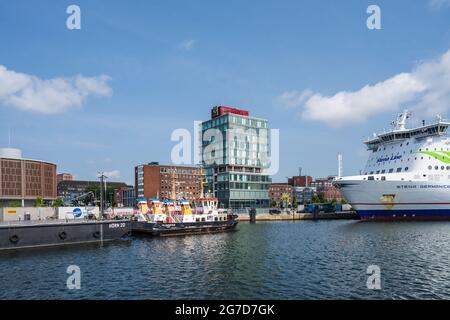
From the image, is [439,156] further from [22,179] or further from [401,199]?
[22,179]

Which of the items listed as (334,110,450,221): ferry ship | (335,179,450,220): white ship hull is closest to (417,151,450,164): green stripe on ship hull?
(334,110,450,221): ferry ship

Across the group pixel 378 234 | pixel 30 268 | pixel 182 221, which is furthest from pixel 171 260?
pixel 378 234

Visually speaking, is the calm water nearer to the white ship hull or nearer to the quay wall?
the quay wall

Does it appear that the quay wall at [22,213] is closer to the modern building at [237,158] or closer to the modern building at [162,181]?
the modern building at [237,158]

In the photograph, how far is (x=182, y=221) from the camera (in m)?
66.5

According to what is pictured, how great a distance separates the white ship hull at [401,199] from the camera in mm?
77812

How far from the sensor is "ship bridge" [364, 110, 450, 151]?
274 feet

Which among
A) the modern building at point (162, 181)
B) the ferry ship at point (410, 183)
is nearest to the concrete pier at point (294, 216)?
the ferry ship at point (410, 183)

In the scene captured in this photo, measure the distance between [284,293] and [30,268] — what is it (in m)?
23.8

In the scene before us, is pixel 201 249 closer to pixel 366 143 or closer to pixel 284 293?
pixel 284 293

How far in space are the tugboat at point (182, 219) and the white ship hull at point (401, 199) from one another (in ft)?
103

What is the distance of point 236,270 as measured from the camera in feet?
106

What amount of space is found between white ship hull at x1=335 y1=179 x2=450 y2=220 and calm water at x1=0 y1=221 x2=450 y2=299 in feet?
102

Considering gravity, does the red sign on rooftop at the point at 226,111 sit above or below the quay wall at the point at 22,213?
above
